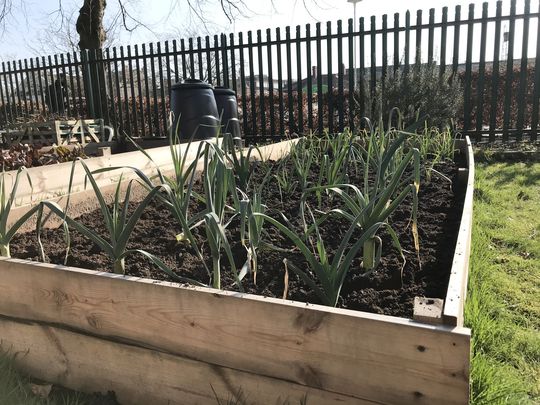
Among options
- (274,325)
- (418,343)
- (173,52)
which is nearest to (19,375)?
(274,325)

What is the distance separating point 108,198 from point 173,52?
6.40m

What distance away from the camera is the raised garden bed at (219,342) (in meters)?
1.01

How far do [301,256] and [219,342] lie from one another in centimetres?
64

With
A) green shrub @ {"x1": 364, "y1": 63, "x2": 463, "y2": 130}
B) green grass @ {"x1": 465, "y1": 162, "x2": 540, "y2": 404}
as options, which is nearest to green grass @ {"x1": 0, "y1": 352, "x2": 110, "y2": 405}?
green grass @ {"x1": 465, "y1": 162, "x2": 540, "y2": 404}

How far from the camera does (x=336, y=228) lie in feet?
7.02

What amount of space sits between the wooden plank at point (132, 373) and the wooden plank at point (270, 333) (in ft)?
0.10

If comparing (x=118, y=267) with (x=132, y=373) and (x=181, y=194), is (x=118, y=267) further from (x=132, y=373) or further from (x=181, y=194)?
(x=181, y=194)

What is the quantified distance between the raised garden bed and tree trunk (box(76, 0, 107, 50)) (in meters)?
9.84

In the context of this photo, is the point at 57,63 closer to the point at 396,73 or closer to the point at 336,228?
the point at 396,73

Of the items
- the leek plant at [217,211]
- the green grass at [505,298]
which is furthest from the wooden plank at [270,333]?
the green grass at [505,298]

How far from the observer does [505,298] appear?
2.28 m

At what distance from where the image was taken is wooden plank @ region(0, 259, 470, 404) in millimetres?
991

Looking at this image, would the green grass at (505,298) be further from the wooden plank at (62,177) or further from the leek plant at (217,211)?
the wooden plank at (62,177)

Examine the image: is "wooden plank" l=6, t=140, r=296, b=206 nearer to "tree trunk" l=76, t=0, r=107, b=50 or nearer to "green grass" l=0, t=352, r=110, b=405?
"green grass" l=0, t=352, r=110, b=405
